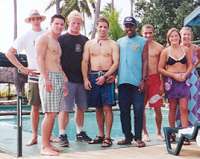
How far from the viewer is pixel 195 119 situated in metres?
6.18

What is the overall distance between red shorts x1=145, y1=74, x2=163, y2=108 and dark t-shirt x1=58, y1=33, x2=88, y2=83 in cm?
103

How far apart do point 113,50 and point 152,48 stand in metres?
0.75

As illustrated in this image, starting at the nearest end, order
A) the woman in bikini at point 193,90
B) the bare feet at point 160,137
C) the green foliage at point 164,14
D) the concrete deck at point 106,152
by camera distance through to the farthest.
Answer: the concrete deck at point 106,152
the woman in bikini at point 193,90
the bare feet at point 160,137
the green foliage at point 164,14

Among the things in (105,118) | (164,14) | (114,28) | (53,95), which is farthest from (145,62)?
(114,28)

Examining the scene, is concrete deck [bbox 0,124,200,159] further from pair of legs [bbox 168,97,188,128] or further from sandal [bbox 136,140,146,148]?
pair of legs [bbox 168,97,188,128]

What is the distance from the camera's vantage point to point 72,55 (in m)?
5.72

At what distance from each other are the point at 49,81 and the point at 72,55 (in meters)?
0.83

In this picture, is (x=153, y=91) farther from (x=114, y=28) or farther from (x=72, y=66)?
(x=114, y=28)

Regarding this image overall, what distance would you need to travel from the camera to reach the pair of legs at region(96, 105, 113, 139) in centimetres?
569

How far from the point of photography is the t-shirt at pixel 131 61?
223 inches

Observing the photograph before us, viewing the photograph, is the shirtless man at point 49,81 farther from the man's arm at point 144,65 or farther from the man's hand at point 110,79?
the man's arm at point 144,65

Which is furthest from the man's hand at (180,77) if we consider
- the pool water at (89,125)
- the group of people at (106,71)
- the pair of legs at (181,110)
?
the pool water at (89,125)

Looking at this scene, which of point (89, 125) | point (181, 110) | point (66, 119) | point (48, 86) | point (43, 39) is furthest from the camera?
point (89, 125)

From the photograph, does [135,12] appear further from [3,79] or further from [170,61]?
[170,61]
